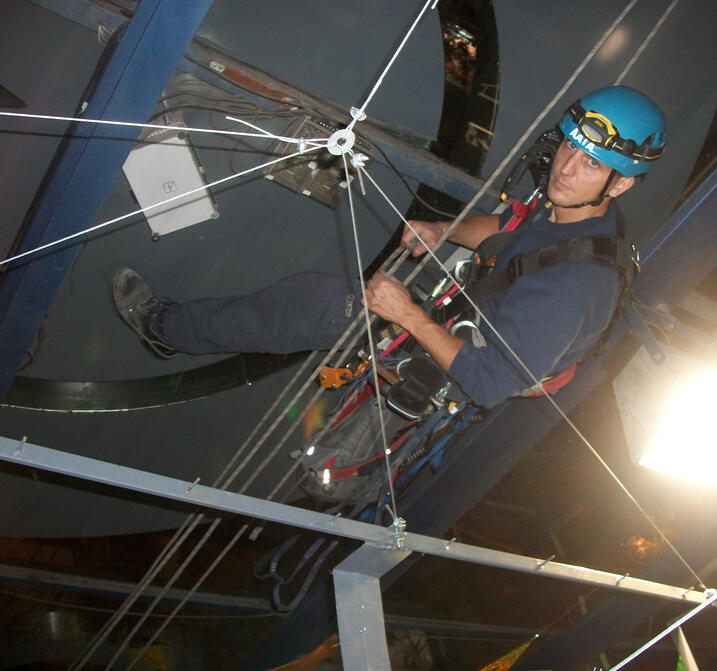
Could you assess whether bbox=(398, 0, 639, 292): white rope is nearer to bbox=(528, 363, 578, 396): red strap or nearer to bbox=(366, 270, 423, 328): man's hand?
bbox=(366, 270, 423, 328): man's hand

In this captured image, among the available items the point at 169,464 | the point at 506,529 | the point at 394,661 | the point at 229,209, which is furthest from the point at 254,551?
the point at 229,209

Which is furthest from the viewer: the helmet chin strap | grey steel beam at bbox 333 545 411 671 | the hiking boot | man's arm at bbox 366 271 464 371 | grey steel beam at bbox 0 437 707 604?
the hiking boot

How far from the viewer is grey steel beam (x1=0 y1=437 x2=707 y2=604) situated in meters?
1.07

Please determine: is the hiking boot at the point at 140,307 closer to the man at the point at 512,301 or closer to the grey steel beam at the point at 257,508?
the man at the point at 512,301

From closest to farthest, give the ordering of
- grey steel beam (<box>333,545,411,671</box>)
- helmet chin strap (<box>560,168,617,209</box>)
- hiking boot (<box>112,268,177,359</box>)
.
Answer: grey steel beam (<box>333,545,411,671</box>)
helmet chin strap (<box>560,168,617,209</box>)
hiking boot (<box>112,268,177,359</box>)

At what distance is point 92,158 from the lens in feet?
6.62

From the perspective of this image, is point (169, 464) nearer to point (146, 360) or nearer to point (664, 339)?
point (146, 360)

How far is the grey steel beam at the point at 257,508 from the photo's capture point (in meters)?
1.07

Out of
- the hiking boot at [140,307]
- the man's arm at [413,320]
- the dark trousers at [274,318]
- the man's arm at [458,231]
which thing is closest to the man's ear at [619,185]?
the man's arm at [458,231]

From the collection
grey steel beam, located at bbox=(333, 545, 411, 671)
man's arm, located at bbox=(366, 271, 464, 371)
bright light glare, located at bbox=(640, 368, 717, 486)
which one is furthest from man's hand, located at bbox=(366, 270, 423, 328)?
bright light glare, located at bbox=(640, 368, 717, 486)

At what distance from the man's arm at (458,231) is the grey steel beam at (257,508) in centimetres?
134

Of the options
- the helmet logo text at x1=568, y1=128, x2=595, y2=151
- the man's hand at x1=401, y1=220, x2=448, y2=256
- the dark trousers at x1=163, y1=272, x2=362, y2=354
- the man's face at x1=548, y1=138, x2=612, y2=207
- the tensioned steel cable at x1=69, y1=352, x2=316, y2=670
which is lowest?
the tensioned steel cable at x1=69, y1=352, x2=316, y2=670

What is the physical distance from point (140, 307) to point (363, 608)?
179 centimetres

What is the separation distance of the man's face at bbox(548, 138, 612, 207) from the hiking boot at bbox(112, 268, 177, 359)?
5.35 ft
